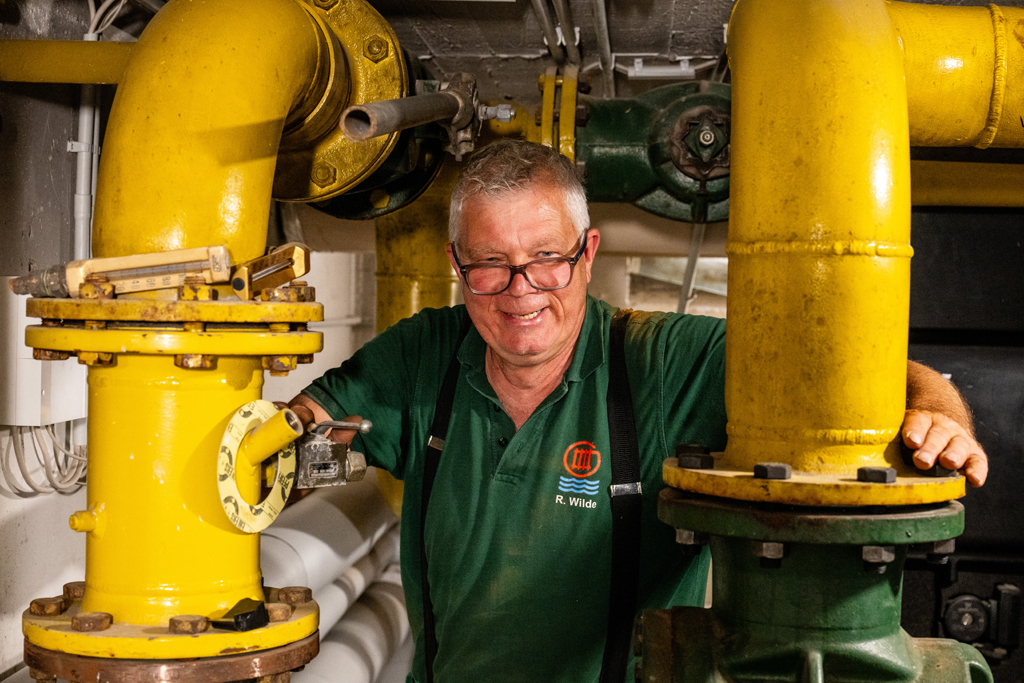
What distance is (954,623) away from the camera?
158cm

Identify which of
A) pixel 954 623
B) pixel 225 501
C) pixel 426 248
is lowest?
pixel 954 623

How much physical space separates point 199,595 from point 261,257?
367mm

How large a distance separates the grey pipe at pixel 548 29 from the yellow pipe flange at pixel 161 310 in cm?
100

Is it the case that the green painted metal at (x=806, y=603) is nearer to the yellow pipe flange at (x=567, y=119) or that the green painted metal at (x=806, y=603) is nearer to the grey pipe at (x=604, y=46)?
the yellow pipe flange at (x=567, y=119)

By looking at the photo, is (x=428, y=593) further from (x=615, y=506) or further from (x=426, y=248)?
(x=426, y=248)

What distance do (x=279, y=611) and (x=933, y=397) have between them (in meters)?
0.83

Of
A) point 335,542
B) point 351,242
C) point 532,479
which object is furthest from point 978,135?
point 335,542

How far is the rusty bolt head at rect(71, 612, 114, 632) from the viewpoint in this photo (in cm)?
90

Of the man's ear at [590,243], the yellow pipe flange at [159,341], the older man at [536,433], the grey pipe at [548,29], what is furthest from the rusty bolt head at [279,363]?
the grey pipe at [548,29]

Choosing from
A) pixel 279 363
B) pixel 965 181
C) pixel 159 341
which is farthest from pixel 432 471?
pixel 965 181

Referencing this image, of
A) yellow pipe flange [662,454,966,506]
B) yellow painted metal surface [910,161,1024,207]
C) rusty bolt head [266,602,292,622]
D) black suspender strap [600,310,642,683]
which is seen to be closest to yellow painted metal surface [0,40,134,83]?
rusty bolt head [266,602,292,622]

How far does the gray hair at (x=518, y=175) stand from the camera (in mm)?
1406

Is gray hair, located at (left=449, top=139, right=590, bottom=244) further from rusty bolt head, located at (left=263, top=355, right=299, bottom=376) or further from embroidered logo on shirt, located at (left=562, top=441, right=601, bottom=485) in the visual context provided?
rusty bolt head, located at (left=263, top=355, right=299, bottom=376)

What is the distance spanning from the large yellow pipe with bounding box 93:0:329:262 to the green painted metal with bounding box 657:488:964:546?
23.4 inches
